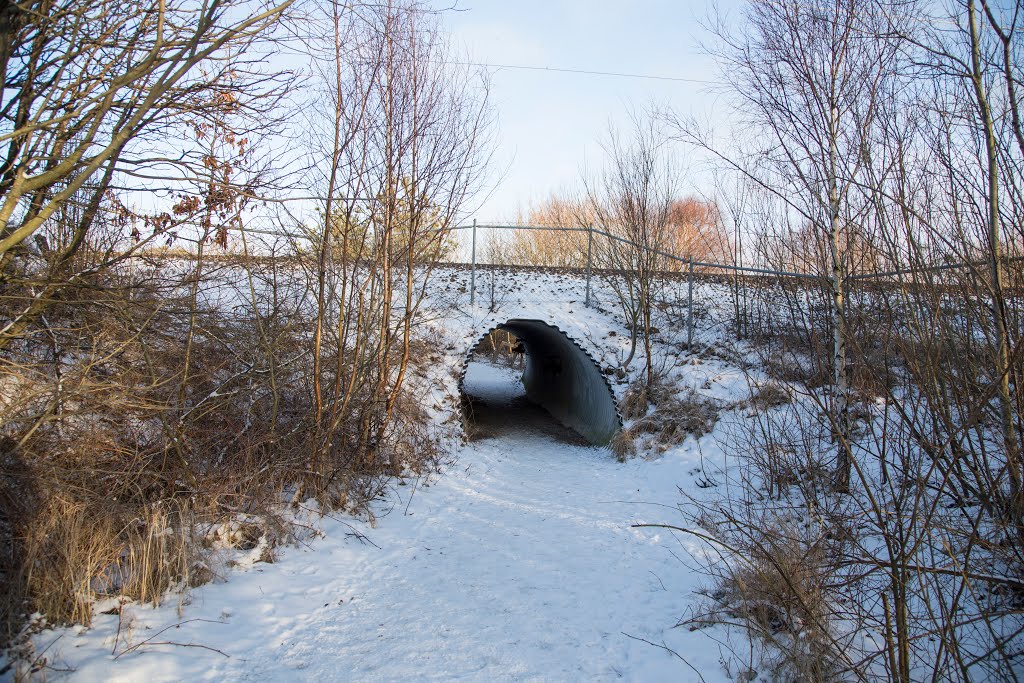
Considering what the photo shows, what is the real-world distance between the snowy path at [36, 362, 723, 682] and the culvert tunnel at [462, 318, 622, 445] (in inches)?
130

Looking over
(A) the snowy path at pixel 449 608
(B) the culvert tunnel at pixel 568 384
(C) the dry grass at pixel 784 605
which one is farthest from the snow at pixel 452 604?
(B) the culvert tunnel at pixel 568 384

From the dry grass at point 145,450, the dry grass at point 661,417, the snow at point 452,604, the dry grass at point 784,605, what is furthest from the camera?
the dry grass at point 661,417

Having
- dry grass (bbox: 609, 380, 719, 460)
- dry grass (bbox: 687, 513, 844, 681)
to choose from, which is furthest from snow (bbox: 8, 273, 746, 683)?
dry grass (bbox: 609, 380, 719, 460)

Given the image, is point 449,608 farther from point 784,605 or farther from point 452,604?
point 784,605

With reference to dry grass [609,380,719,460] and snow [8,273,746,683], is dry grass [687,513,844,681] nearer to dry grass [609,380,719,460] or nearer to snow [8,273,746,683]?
snow [8,273,746,683]

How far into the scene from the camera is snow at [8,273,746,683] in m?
4.01

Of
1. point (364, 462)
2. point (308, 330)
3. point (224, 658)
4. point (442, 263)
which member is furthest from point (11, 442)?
point (442, 263)

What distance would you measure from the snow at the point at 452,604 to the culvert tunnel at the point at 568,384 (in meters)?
2.60

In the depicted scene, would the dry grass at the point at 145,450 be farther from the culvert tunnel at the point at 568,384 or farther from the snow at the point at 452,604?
the culvert tunnel at the point at 568,384

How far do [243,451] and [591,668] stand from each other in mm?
4166

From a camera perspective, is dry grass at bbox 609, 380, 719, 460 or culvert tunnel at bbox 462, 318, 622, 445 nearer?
dry grass at bbox 609, 380, 719, 460

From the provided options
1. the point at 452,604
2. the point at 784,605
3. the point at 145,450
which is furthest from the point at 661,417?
the point at 145,450

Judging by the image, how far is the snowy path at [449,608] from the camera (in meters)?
4.02

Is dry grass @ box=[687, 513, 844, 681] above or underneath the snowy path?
above
